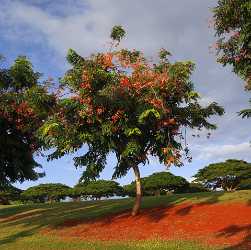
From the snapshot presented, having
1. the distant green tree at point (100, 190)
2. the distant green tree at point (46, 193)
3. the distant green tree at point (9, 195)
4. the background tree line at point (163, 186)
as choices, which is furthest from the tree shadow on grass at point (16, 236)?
the distant green tree at point (46, 193)

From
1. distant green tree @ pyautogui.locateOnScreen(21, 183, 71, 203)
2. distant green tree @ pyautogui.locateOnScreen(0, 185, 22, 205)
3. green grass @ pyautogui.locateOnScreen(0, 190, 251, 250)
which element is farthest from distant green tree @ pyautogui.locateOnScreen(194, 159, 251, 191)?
green grass @ pyautogui.locateOnScreen(0, 190, 251, 250)

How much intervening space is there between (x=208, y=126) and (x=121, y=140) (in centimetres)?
513

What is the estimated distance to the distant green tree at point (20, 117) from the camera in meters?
30.2

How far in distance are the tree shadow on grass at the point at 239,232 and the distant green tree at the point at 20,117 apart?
1191 centimetres

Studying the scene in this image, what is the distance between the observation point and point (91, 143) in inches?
1168

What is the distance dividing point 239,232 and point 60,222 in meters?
12.1

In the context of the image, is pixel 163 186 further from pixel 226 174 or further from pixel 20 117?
pixel 20 117

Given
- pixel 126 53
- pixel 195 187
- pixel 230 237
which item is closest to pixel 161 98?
pixel 126 53

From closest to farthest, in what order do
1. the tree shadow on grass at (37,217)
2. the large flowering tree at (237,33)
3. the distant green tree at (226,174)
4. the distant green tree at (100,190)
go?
the large flowering tree at (237,33) → the tree shadow on grass at (37,217) → the distant green tree at (226,174) → the distant green tree at (100,190)

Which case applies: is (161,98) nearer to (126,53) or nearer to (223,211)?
(126,53)

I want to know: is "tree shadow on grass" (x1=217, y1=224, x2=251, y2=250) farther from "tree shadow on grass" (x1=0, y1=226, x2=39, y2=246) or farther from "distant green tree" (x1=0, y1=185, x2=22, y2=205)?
"distant green tree" (x1=0, y1=185, x2=22, y2=205)

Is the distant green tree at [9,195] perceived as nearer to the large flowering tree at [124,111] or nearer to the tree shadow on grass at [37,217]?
the tree shadow on grass at [37,217]

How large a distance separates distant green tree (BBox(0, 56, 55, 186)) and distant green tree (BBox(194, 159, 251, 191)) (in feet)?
118

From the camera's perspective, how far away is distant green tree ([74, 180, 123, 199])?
2785 inches
